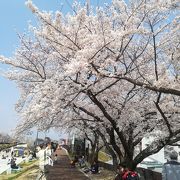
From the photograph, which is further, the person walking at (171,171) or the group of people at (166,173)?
the person walking at (171,171)

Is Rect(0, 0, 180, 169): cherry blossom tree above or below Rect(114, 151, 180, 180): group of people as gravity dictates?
above

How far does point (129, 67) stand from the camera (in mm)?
12922

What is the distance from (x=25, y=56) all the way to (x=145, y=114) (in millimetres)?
5583

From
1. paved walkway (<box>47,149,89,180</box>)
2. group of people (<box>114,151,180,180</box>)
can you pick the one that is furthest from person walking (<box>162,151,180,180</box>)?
paved walkway (<box>47,149,89,180</box>)

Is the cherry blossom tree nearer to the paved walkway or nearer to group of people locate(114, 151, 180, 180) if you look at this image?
group of people locate(114, 151, 180, 180)

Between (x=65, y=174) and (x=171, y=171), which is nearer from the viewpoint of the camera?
(x=171, y=171)

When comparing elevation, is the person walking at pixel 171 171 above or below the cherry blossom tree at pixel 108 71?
below

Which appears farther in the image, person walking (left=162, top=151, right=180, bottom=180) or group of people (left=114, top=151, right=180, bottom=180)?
person walking (left=162, top=151, right=180, bottom=180)

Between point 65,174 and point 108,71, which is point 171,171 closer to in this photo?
point 108,71

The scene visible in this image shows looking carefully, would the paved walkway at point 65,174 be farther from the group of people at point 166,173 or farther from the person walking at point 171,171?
the person walking at point 171,171

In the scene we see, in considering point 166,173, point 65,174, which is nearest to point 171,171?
point 166,173

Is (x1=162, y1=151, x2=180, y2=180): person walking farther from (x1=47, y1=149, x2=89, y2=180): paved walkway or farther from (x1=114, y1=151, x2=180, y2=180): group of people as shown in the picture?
(x1=47, y1=149, x2=89, y2=180): paved walkway

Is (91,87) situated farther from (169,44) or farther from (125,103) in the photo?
(169,44)

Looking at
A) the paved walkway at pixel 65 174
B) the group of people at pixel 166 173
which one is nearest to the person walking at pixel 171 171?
the group of people at pixel 166 173
